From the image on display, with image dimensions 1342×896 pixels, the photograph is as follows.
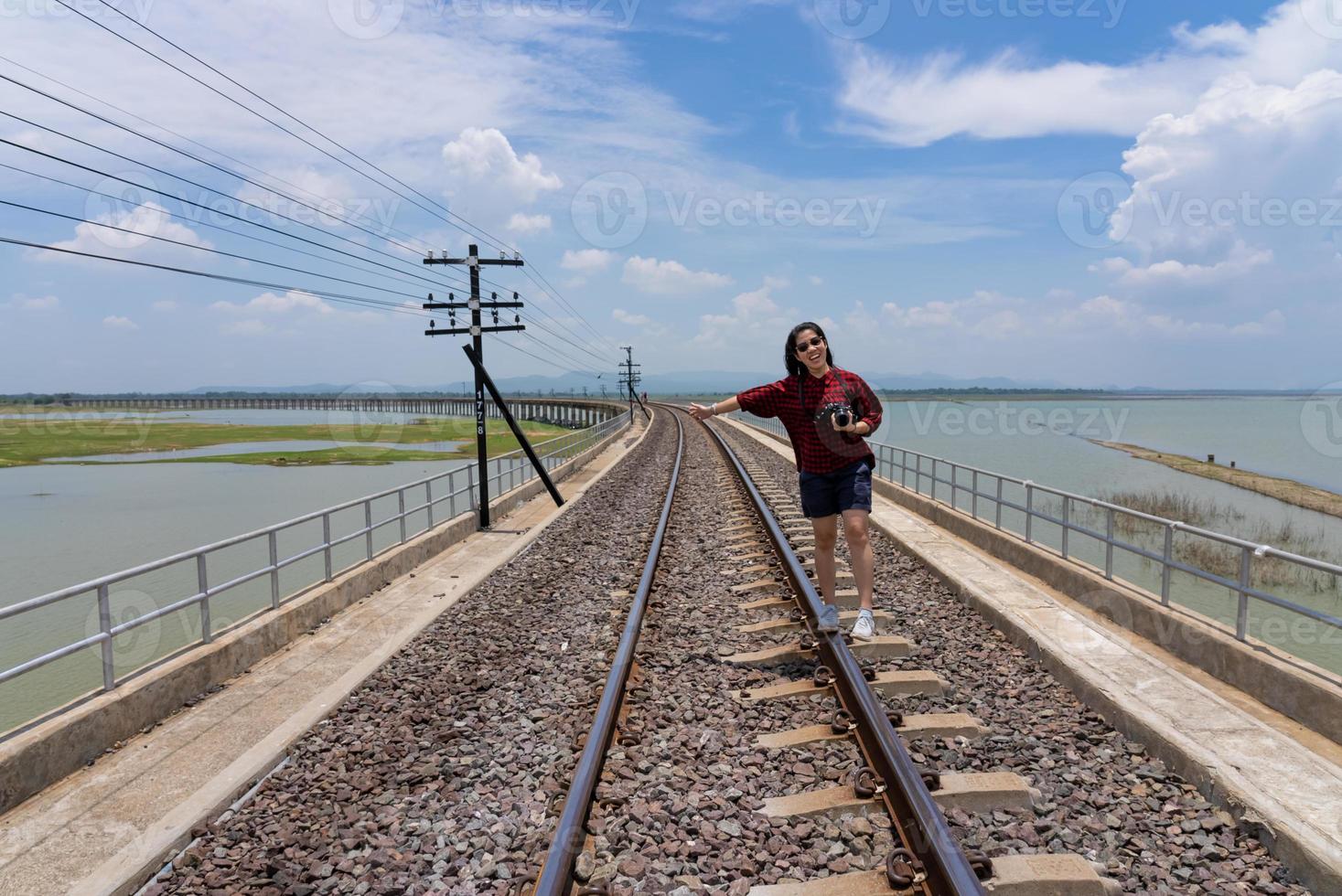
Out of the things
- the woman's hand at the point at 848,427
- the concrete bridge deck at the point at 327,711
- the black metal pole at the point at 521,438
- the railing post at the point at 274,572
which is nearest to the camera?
the concrete bridge deck at the point at 327,711

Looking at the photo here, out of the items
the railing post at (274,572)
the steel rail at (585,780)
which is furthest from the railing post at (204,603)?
the steel rail at (585,780)

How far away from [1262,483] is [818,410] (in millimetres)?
42351

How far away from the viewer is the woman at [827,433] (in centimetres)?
554

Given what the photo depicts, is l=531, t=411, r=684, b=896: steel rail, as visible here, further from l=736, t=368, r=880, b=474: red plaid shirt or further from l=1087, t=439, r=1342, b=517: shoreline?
l=1087, t=439, r=1342, b=517: shoreline

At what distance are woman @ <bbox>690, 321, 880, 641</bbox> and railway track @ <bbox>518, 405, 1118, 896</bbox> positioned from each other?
23.1 inches

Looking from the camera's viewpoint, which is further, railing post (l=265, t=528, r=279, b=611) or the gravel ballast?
railing post (l=265, t=528, r=279, b=611)

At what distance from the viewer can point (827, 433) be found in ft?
18.6

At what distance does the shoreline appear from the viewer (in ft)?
105

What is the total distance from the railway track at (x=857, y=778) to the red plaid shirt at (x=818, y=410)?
1259mm

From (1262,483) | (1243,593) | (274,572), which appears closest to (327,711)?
(274,572)

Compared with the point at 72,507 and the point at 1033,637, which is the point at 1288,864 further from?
the point at 72,507

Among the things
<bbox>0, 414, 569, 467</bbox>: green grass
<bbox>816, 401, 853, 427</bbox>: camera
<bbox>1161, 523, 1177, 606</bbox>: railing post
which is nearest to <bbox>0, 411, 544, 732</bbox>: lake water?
<bbox>0, 414, 569, 467</bbox>: green grass

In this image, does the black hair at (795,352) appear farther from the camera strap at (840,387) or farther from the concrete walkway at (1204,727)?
the concrete walkway at (1204,727)

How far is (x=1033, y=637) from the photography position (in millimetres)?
6211
